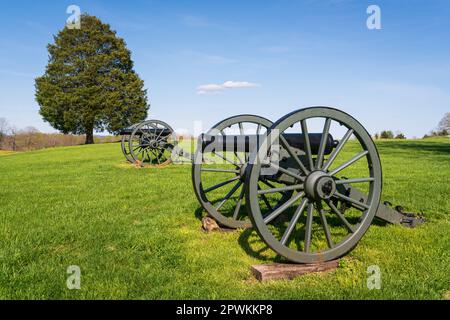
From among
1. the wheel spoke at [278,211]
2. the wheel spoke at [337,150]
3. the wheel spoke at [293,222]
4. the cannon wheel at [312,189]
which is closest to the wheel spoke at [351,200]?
the cannon wheel at [312,189]

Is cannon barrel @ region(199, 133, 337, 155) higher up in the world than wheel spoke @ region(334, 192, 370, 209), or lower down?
higher up

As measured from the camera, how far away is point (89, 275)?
12.9 feet

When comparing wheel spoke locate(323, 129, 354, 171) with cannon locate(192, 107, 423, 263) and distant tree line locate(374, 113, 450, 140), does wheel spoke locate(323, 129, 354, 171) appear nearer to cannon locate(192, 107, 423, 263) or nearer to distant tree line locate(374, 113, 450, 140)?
cannon locate(192, 107, 423, 263)

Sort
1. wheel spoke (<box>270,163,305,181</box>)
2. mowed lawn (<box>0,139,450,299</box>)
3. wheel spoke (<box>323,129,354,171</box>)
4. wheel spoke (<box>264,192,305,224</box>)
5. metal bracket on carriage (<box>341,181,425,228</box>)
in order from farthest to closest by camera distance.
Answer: metal bracket on carriage (<box>341,181,425,228</box>), wheel spoke (<box>323,129,354,171</box>), wheel spoke (<box>270,163,305,181</box>), wheel spoke (<box>264,192,305,224</box>), mowed lawn (<box>0,139,450,299</box>)

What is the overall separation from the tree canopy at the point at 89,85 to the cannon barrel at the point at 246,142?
3509cm

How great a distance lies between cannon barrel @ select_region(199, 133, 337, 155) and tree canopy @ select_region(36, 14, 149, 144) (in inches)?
1381

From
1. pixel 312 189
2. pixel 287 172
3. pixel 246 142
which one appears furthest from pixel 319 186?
pixel 246 142

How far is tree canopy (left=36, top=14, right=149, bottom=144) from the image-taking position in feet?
130

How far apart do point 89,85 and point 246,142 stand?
39.6 metres

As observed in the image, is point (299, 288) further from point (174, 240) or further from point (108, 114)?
point (108, 114)

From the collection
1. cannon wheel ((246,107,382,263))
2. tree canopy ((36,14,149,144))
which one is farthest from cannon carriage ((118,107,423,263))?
tree canopy ((36,14,149,144))

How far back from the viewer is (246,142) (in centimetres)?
487
